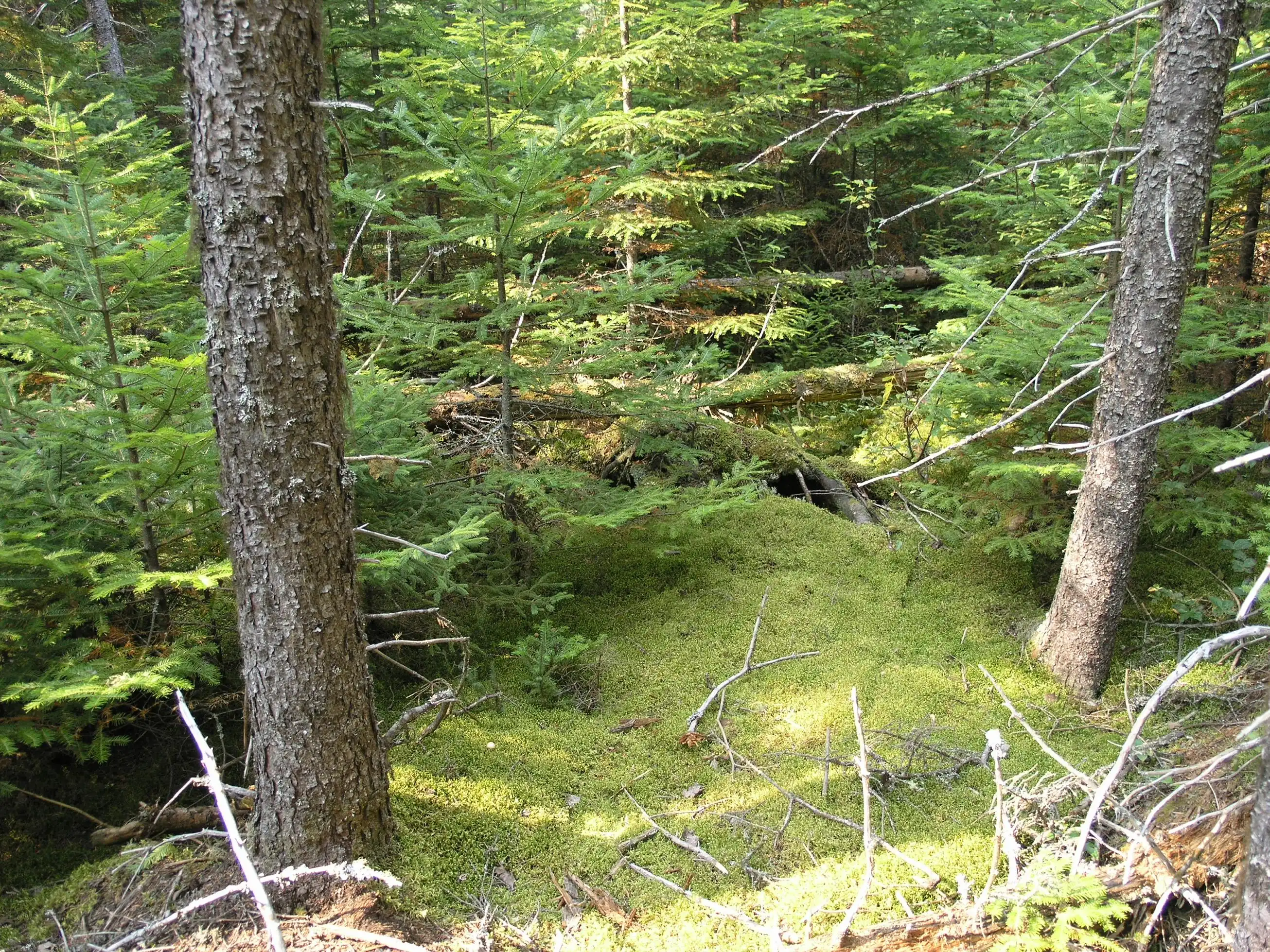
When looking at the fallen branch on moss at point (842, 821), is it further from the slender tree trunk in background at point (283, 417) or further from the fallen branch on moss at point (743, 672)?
the slender tree trunk in background at point (283, 417)

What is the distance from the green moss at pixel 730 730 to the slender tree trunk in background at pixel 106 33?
9448 mm

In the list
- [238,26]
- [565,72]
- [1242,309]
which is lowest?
[1242,309]

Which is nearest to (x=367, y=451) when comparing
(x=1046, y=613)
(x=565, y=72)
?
(x=565, y=72)

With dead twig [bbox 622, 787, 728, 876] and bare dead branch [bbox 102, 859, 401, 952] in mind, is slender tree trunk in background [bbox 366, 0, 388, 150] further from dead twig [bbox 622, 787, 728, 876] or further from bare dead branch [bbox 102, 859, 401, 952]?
bare dead branch [bbox 102, 859, 401, 952]

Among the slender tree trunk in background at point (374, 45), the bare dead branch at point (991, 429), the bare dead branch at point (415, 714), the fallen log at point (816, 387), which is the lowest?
the bare dead branch at point (415, 714)

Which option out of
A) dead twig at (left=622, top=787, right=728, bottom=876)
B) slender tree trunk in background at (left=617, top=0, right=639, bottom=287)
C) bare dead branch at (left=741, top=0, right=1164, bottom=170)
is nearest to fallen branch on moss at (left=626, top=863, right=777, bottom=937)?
dead twig at (left=622, top=787, right=728, bottom=876)

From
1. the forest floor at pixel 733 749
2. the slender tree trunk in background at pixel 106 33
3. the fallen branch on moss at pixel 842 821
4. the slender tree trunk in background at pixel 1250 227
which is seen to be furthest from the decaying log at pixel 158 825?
the slender tree trunk in background at pixel 106 33

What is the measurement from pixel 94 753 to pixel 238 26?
3.16 metres

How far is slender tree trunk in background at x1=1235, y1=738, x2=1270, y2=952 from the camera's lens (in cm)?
215

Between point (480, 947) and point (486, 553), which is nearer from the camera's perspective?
point (480, 947)

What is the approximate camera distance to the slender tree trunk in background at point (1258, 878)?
2.15m

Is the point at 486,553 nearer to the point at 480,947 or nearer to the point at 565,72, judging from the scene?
the point at 480,947

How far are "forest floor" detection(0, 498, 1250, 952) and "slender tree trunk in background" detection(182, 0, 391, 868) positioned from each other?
0.55 metres

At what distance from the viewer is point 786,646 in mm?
5355
